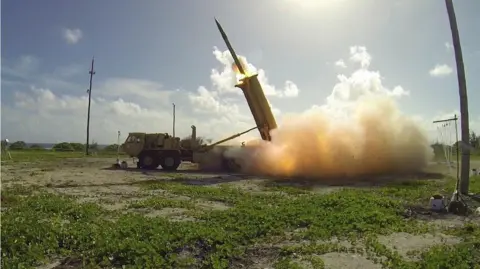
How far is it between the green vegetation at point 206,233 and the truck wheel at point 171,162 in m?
17.4

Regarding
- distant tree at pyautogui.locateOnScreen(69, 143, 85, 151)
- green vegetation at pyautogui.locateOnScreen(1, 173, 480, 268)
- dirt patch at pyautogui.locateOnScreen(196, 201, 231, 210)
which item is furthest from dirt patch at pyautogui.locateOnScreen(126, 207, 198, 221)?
distant tree at pyautogui.locateOnScreen(69, 143, 85, 151)

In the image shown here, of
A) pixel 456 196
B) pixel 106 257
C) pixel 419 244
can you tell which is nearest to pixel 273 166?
pixel 456 196

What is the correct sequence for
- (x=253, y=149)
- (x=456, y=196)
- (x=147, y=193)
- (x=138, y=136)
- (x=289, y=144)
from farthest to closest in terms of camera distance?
(x=138, y=136) < (x=253, y=149) < (x=289, y=144) < (x=147, y=193) < (x=456, y=196)

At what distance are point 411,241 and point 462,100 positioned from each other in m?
8.88

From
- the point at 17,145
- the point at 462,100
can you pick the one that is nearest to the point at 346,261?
the point at 462,100

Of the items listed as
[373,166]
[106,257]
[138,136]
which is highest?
[138,136]

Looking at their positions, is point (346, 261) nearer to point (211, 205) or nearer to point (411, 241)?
point (411, 241)

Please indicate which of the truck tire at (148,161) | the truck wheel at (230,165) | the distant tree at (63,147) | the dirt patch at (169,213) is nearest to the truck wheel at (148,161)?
the truck tire at (148,161)

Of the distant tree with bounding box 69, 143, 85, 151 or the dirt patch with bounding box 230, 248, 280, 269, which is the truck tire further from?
the distant tree with bounding box 69, 143, 85, 151

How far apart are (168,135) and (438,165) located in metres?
20.3

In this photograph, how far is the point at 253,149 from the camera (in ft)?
94.4

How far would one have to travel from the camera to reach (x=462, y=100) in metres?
15.7

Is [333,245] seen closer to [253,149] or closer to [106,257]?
[106,257]

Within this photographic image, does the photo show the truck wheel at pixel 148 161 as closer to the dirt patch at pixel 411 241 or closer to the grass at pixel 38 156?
the grass at pixel 38 156
